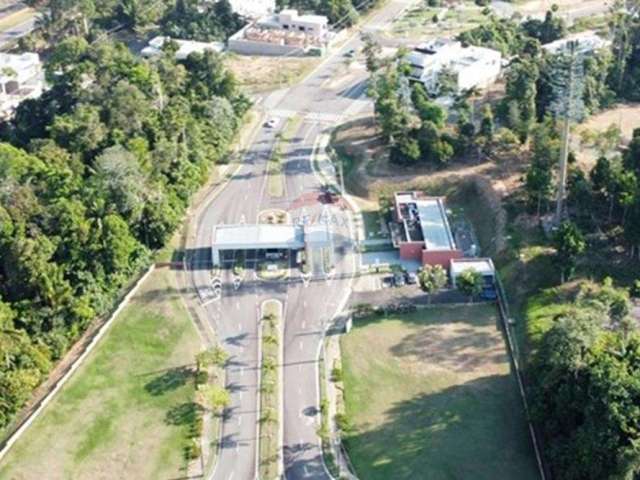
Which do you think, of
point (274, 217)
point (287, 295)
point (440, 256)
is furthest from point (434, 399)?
point (274, 217)

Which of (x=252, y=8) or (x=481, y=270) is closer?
(x=481, y=270)

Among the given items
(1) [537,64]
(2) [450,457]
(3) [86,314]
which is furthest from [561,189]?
(3) [86,314]

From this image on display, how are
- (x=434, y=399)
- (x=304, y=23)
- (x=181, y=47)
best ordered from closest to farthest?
(x=434, y=399)
(x=181, y=47)
(x=304, y=23)

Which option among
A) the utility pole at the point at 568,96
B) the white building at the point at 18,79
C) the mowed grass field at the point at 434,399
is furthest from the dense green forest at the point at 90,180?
the utility pole at the point at 568,96

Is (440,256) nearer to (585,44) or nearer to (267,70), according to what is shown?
(585,44)

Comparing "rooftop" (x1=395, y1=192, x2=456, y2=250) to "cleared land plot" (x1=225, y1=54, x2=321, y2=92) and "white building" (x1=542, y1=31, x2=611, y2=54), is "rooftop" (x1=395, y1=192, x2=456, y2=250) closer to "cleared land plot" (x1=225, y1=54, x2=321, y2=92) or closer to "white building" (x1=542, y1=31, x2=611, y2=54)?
"white building" (x1=542, y1=31, x2=611, y2=54)

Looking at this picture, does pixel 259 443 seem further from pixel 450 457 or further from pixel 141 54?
pixel 141 54

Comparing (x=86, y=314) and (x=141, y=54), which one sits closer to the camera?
(x=86, y=314)
